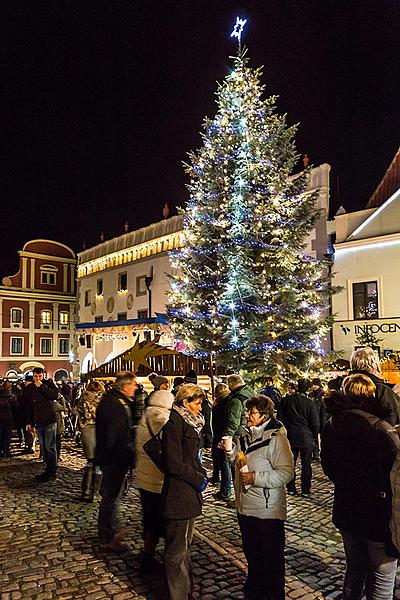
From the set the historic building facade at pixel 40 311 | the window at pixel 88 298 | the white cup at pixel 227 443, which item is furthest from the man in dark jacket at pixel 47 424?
the historic building facade at pixel 40 311

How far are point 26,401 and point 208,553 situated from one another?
790 centimetres

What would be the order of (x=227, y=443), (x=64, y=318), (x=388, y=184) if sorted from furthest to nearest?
(x=64, y=318), (x=388, y=184), (x=227, y=443)

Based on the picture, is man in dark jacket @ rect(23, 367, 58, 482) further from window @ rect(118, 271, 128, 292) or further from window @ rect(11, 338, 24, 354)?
window @ rect(11, 338, 24, 354)

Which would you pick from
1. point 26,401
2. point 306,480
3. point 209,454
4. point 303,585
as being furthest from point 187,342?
point 303,585

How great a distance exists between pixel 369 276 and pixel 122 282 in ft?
63.9

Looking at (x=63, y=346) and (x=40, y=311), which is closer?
(x=40, y=311)

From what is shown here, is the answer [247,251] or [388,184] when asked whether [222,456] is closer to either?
[247,251]

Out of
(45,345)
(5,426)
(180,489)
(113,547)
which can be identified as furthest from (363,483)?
(45,345)

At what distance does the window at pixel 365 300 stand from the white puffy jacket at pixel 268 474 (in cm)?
1788

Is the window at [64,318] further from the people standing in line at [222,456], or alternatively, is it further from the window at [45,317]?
the people standing in line at [222,456]

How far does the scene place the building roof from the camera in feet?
74.6

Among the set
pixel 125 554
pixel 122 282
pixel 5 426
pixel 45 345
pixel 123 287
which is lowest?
pixel 125 554

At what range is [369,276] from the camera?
21359 mm

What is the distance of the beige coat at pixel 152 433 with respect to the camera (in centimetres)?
527
